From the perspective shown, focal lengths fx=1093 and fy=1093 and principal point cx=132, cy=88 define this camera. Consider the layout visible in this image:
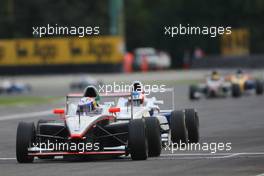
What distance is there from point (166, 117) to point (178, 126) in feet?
3.81

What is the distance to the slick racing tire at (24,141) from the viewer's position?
16.8 meters

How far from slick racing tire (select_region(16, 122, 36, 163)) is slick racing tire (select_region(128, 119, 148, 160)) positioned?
1.61 m

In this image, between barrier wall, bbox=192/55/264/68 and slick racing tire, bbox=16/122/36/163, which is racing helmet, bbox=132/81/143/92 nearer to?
slick racing tire, bbox=16/122/36/163

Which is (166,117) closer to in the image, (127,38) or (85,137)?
(85,137)

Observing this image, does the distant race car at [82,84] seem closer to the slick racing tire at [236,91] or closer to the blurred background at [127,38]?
the slick racing tire at [236,91]

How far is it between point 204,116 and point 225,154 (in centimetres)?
1261

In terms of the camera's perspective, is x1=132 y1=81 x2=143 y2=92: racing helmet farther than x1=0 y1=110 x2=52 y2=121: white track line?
No

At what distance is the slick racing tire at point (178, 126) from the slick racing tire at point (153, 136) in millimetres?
2088

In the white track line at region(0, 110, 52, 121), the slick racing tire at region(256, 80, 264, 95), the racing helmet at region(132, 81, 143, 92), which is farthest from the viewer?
the slick racing tire at region(256, 80, 264, 95)

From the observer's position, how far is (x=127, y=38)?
97.2m

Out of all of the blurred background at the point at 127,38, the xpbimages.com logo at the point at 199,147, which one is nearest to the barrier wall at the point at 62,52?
the blurred background at the point at 127,38

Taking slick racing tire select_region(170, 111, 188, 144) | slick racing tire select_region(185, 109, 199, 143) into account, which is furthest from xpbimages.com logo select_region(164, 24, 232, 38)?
slick racing tire select_region(170, 111, 188, 144)

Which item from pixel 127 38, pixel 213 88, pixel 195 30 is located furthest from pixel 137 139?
pixel 127 38

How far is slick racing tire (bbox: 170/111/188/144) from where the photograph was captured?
19.1 metres
